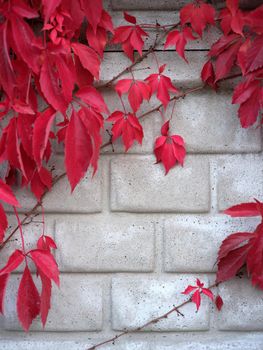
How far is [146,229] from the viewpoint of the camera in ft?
4.12

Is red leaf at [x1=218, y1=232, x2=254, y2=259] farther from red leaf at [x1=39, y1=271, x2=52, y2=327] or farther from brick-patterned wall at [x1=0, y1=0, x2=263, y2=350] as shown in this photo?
red leaf at [x1=39, y1=271, x2=52, y2=327]

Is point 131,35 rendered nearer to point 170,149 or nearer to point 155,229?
point 170,149

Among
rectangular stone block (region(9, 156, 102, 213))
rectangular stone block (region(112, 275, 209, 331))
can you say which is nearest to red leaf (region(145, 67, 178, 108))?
rectangular stone block (region(9, 156, 102, 213))

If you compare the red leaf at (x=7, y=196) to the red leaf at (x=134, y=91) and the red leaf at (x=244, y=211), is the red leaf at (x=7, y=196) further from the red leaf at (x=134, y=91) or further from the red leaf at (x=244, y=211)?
the red leaf at (x=244, y=211)

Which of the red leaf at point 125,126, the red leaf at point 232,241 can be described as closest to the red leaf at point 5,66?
the red leaf at point 125,126

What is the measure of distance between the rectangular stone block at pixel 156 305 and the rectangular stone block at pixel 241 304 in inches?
2.2

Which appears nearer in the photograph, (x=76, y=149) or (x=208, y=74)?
(x=76, y=149)

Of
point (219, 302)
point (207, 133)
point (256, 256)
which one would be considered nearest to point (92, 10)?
point (207, 133)

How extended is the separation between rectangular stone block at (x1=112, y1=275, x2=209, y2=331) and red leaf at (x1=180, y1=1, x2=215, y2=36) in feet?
2.11

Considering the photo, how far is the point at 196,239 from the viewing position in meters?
1.26

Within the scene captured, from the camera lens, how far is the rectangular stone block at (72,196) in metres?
1.25

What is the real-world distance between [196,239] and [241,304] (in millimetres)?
210

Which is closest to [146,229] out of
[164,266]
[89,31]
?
[164,266]

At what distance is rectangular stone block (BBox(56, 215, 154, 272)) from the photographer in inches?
49.4
